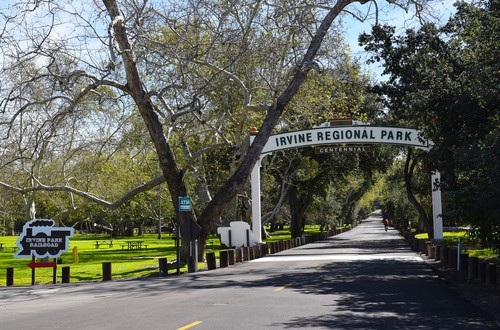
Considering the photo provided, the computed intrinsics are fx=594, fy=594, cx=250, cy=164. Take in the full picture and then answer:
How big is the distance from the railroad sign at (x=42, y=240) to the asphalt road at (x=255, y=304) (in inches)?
112

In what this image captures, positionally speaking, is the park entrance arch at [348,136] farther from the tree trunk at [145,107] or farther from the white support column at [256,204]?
the tree trunk at [145,107]

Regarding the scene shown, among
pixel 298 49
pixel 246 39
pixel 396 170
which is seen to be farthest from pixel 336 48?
pixel 396 170

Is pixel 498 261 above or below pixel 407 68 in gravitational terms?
below

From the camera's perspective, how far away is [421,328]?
9383 mm

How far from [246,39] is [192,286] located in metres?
11.6

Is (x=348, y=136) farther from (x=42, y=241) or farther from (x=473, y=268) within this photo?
(x=42, y=241)

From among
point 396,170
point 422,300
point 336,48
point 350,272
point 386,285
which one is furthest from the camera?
point 396,170

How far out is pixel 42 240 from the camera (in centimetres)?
2064

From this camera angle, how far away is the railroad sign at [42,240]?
20375mm

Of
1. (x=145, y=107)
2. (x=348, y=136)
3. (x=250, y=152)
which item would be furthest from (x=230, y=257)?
(x=348, y=136)

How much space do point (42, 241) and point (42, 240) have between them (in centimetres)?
4

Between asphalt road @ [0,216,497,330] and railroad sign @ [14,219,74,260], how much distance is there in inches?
112

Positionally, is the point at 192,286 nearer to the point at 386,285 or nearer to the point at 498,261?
the point at 386,285

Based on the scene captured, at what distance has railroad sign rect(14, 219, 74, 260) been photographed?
20.4 meters
